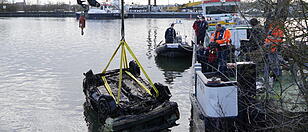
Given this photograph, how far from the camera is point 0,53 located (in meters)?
24.8

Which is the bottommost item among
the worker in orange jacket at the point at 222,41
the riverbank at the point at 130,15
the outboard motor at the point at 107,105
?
the outboard motor at the point at 107,105

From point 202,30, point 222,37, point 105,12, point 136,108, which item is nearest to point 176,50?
point 202,30

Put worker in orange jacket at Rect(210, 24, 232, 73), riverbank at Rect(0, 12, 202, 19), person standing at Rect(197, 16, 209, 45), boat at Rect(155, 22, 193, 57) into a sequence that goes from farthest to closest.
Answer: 1. riverbank at Rect(0, 12, 202, 19)
2. boat at Rect(155, 22, 193, 57)
3. person standing at Rect(197, 16, 209, 45)
4. worker in orange jacket at Rect(210, 24, 232, 73)

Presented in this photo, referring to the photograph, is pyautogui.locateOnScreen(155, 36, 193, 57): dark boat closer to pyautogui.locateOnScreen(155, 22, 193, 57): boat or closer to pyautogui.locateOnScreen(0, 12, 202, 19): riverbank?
pyautogui.locateOnScreen(155, 22, 193, 57): boat

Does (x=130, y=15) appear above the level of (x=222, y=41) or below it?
above

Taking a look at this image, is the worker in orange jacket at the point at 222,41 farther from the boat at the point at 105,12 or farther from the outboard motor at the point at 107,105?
the boat at the point at 105,12

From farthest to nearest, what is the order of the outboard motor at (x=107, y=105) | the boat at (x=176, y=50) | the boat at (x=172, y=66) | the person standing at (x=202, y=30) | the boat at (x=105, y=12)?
the boat at (x=105, y=12)
the boat at (x=176, y=50)
the boat at (x=172, y=66)
the person standing at (x=202, y=30)
the outboard motor at (x=107, y=105)

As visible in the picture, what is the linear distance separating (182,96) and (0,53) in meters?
16.4

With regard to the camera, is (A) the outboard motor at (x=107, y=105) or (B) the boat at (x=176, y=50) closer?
(A) the outboard motor at (x=107, y=105)

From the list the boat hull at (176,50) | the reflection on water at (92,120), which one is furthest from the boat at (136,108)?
the boat hull at (176,50)

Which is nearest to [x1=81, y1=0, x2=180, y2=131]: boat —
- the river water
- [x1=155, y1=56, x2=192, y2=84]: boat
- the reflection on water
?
the reflection on water

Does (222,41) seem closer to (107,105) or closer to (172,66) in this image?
(107,105)

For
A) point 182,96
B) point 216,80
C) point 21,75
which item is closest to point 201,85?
point 216,80

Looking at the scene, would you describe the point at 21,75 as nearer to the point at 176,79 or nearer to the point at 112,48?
the point at 176,79
